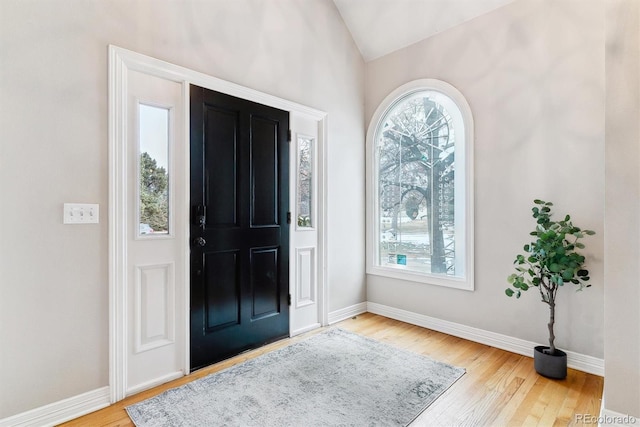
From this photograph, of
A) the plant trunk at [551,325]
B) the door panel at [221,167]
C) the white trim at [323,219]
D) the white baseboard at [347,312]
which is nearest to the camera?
the plant trunk at [551,325]

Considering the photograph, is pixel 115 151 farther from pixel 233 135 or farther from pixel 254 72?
pixel 254 72

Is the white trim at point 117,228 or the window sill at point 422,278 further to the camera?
the window sill at point 422,278

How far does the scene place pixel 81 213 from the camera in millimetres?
1949

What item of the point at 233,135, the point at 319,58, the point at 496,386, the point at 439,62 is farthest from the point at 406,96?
the point at 496,386

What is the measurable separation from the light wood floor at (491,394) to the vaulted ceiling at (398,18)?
2961 mm

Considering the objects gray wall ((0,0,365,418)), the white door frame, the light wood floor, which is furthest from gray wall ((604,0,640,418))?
the white door frame

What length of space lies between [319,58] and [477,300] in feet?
9.13

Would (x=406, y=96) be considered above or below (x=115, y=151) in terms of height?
above

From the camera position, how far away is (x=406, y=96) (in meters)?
3.54

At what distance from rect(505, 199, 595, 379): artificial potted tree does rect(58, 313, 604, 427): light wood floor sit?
0.12 meters

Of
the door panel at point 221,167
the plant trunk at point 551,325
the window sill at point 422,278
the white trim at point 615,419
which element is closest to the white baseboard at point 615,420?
the white trim at point 615,419

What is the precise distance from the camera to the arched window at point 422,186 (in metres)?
3.13

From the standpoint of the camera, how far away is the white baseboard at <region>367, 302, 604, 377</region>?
2.42m

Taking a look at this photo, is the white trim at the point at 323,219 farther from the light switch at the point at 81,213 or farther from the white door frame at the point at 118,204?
the light switch at the point at 81,213
